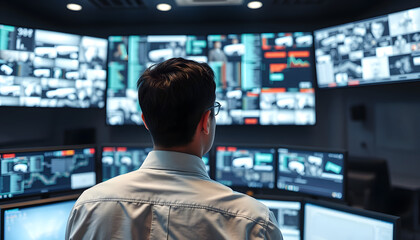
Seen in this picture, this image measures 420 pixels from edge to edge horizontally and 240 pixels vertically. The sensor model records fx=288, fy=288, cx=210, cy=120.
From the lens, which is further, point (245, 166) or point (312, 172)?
point (245, 166)

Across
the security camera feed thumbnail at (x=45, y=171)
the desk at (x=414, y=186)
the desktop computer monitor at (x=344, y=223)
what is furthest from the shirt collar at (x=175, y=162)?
the desk at (x=414, y=186)

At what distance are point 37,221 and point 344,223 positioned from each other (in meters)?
1.54

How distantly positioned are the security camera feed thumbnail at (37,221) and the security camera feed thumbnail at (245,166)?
994 mm

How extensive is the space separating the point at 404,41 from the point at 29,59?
8.06ft

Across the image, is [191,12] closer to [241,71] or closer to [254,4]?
[254,4]

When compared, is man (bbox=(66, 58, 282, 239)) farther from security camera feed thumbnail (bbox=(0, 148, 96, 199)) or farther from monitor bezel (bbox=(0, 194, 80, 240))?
security camera feed thumbnail (bbox=(0, 148, 96, 199))

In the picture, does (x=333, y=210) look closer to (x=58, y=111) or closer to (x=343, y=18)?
(x=343, y=18)

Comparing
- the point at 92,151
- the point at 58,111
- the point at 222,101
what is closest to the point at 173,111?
the point at 92,151

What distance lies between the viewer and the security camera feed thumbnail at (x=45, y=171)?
1654 millimetres

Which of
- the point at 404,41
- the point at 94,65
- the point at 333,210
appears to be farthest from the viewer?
the point at 94,65

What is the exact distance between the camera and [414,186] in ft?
6.86

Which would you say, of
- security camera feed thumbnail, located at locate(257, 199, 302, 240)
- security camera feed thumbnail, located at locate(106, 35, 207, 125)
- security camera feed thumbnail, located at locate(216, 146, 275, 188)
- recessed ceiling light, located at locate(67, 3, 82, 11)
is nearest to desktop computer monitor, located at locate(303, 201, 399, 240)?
security camera feed thumbnail, located at locate(257, 199, 302, 240)

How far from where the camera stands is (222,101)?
237 cm

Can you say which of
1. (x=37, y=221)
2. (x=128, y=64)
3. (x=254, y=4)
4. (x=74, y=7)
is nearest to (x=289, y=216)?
(x=37, y=221)
